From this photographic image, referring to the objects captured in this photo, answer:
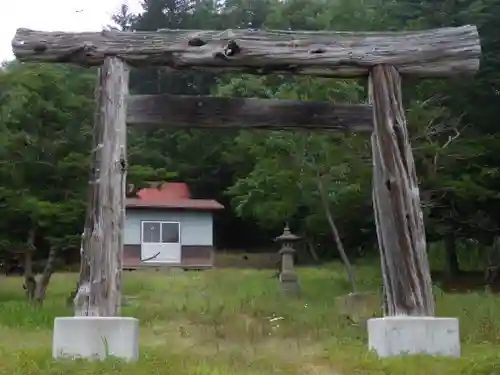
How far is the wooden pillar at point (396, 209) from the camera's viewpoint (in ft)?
22.9

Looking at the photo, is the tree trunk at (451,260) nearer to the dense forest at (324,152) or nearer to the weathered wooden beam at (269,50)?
the dense forest at (324,152)

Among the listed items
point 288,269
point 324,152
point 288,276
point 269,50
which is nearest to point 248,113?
point 269,50

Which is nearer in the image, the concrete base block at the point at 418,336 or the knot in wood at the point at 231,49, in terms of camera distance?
the concrete base block at the point at 418,336

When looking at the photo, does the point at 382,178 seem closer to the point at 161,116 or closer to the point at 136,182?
the point at 161,116

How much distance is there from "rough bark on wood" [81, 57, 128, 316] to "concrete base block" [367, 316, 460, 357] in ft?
8.14

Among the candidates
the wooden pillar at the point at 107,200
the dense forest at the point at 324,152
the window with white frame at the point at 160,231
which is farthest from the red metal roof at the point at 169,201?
the wooden pillar at the point at 107,200

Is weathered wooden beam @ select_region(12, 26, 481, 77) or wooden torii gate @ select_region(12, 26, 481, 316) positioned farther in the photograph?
weathered wooden beam @ select_region(12, 26, 481, 77)

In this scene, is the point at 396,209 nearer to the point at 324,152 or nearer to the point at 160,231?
the point at 324,152

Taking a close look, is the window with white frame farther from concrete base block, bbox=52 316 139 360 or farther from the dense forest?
concrete base block, bbox=52 316 139 360

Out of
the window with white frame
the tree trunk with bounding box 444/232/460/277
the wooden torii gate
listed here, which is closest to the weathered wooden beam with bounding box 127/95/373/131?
the wooden torii gate

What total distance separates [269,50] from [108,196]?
7.24ft

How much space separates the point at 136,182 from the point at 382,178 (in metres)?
8.84

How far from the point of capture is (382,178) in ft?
24.0

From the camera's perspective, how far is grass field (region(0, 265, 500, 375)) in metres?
6.15
